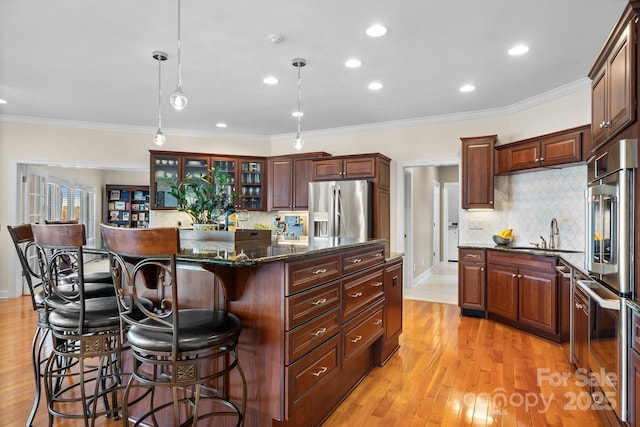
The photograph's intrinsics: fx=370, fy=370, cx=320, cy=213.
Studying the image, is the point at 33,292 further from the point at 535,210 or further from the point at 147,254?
the point at 535,210

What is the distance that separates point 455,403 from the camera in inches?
97.3

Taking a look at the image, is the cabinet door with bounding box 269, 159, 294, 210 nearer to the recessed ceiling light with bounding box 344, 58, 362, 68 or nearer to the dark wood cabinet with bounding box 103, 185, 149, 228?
the recessed ceiling light with bounding box 344, 58, 362, 68

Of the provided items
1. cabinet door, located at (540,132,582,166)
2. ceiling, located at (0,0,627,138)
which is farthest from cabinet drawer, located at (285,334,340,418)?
cabinet door, located at (540,132,582,166)

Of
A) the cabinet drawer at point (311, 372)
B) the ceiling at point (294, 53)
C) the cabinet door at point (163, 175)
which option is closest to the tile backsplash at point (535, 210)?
the ceiling at point (294, 53)

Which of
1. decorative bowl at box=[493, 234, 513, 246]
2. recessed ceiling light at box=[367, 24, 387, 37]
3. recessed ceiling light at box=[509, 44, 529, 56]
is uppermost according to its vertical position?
recessed ceiling light at box=[367, 24, 387, 37]

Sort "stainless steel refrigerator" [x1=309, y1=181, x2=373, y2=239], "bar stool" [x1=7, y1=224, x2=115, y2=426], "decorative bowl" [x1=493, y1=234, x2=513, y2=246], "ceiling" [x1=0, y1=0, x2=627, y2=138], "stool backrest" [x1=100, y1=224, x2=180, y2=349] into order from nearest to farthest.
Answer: "stool backrest" [x1=100, y1=224, x2=180, y2=349] < "bar stool" [x1=7, y1=224, x2=115, y2=426] < "ceiling" [x1=0, y1=0, x2=627, y2=138] < "decorative bowl" [x1=493, y1=234, x2=513, y2=246] < "stainless steel refrigerator" [x1=309, y1=181, x2=373, y2=239]

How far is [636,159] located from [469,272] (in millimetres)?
2974

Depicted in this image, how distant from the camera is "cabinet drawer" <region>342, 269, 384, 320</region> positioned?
2408mm

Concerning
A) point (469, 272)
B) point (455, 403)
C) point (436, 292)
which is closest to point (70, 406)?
point (455, 403)

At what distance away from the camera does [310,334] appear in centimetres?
196

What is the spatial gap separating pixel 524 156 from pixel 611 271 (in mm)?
2716

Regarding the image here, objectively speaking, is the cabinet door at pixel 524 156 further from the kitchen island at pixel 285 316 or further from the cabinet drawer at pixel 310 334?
the cabinet drawer at pixel 310 334

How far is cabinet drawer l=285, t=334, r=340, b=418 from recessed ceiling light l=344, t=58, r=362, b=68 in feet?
8.40

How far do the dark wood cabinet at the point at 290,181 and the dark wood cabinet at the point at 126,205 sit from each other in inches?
256
